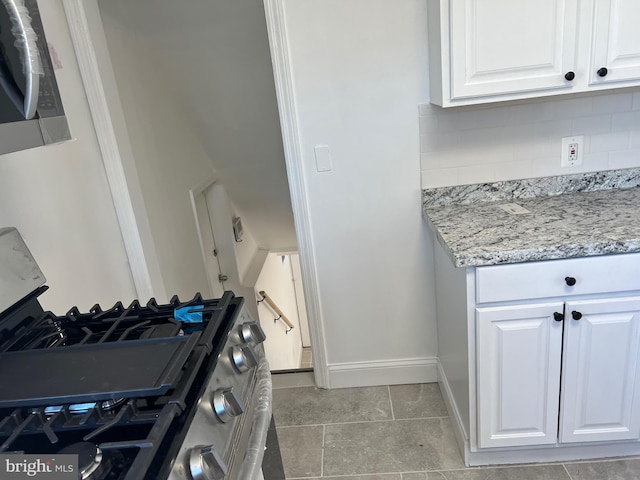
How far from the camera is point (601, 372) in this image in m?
1.60

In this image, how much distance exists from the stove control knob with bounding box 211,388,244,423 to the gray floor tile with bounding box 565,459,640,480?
154cm

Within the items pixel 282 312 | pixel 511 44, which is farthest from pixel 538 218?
pixel 282 312

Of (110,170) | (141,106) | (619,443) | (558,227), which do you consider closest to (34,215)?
(110,170)

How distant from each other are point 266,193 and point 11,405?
107 inches

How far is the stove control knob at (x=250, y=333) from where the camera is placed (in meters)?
1.12

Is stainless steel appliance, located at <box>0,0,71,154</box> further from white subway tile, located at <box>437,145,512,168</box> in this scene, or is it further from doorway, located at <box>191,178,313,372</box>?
doorway, located at <box>191,178,313,372</box>

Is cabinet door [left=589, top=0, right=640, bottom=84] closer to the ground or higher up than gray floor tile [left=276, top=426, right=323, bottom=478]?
higher up

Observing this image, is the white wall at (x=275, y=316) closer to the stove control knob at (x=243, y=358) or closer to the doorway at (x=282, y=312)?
A: the doorway at (x=282, y=312)

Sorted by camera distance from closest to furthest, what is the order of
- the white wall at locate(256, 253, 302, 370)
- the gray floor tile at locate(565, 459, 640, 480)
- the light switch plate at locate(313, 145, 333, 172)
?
the gray floor tile at locate(565, 459, 640, 480)
the light switch plate at locate(313, 145, 333, 172)
the white wall at locate(256, 253, 302, 370)

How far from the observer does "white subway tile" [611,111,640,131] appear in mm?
1932

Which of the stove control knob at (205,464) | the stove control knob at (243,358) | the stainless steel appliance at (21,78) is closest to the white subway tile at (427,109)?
the stove control knob at (243,358)

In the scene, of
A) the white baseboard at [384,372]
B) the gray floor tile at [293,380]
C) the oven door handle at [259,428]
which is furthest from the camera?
the gray floor tile at [293,380]

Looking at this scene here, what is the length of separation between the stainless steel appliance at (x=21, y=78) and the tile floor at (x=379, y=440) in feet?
5.42

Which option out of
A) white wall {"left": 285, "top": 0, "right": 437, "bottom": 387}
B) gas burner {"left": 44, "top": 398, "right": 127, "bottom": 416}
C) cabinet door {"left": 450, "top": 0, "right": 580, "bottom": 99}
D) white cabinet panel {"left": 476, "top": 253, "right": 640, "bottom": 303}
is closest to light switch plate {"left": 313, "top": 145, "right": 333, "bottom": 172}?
white wall {"left": 285, "top": 0, "right": 437, "bottom": 387}
